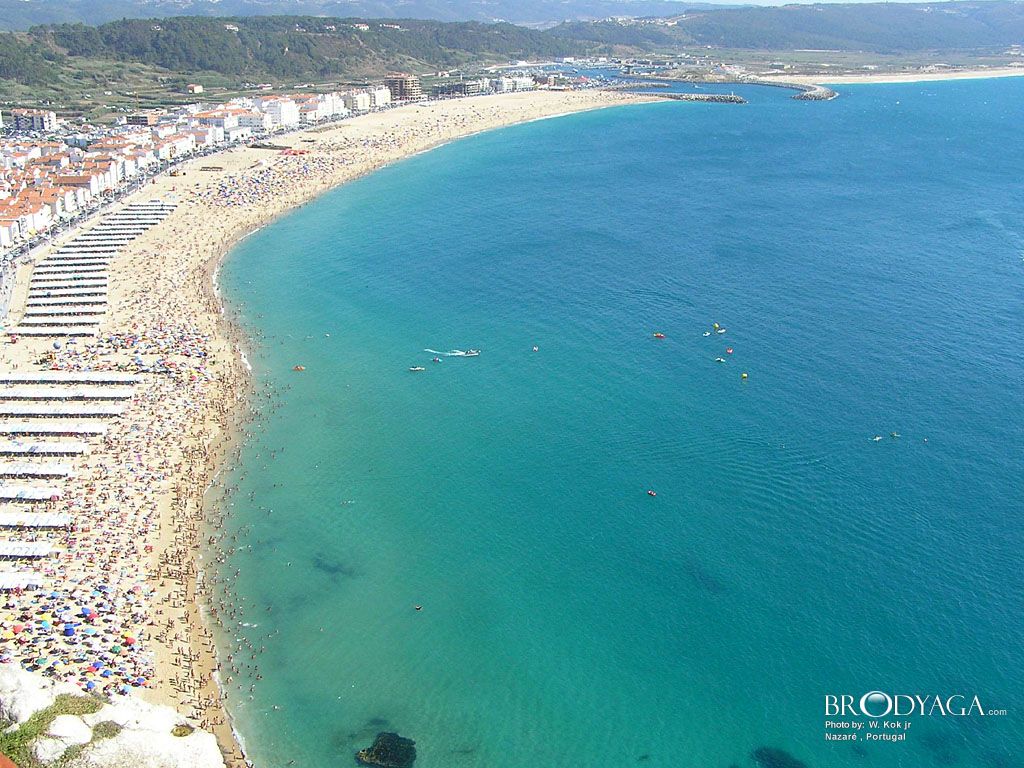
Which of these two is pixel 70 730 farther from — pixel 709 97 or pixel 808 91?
pixel 808 91

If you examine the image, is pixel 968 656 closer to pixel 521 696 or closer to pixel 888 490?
pixel 888 490

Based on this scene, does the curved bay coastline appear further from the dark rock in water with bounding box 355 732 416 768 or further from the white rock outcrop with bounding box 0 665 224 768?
the dark rock in water with bounding box 355 732 416 768

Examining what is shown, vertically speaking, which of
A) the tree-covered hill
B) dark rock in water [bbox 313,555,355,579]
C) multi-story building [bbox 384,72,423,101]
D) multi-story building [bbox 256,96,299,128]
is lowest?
dark rock in water [bbox 313,555,355,579]

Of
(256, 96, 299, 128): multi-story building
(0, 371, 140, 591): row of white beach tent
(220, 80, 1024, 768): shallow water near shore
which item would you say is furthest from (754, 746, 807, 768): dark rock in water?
(256, 96, 299, 128): multi-story building

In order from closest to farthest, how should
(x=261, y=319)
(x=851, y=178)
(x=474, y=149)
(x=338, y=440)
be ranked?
(x=338, y=440), (x=261, y=319), (x=851, y=178), (x=474, y=149)

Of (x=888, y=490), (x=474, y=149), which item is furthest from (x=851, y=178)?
(x=888, y=490)

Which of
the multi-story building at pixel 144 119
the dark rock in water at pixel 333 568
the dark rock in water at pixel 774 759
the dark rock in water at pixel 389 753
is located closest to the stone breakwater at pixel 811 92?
the multi-story building at pixel 144 119
